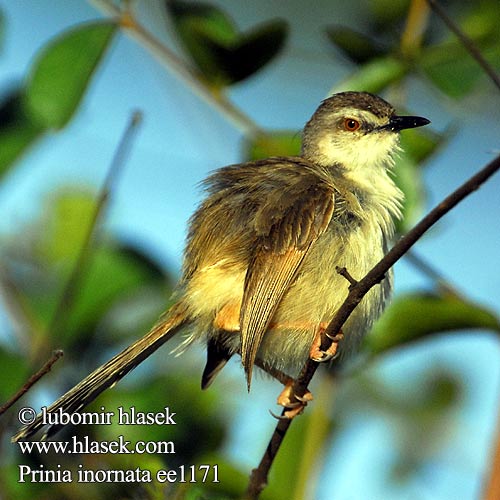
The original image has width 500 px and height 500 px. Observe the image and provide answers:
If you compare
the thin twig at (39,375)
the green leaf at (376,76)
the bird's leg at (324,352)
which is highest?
the green leaf at (376,76)

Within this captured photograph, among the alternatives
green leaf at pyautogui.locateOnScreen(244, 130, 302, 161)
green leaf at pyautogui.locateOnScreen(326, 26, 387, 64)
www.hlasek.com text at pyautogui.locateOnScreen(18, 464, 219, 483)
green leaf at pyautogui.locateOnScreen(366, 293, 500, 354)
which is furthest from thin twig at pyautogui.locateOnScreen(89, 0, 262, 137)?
www.hlasek.com text at pyautogui.locateOnScreen(18, 464, 219, 483)

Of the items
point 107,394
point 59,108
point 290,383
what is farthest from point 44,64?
point 290,383

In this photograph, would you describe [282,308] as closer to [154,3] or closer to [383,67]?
[383,67]

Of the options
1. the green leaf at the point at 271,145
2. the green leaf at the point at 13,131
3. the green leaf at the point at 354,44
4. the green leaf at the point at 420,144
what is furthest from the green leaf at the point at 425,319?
the green leaf at the point at 13,131

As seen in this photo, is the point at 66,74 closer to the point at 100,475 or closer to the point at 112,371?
the point at 112,371

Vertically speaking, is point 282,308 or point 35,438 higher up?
point 282,308

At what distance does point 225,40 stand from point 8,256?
134 cm

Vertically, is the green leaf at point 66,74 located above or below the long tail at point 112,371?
above

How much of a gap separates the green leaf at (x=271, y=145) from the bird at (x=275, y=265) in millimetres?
85

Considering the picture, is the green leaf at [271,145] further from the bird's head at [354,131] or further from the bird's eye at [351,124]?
the bird's eye at [351,124]

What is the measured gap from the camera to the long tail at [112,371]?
3.02m

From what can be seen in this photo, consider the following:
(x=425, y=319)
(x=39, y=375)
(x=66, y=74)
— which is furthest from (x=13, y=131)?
(x=425, y=319)

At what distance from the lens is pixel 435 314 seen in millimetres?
3045

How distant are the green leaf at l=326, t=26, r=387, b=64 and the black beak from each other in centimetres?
31
